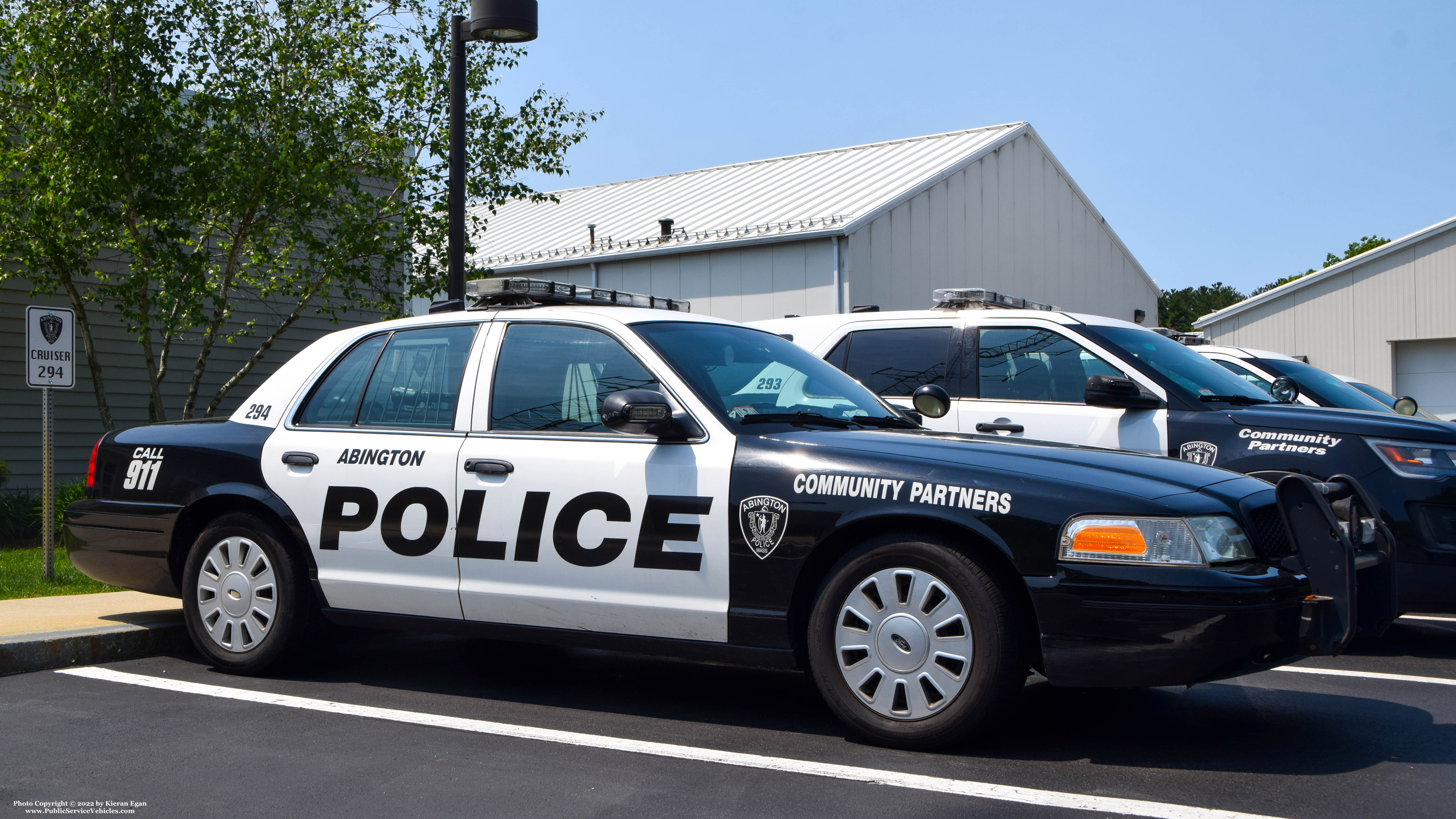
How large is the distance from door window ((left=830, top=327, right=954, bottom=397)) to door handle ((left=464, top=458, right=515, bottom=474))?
3.07 metres

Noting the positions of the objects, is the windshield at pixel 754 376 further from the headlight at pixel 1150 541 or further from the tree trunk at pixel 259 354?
the tree trunk at pixel 259 354

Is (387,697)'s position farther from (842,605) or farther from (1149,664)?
(1149,664)

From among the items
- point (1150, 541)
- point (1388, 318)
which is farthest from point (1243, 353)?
point (1388, 318)

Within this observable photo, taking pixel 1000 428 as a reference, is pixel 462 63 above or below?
above

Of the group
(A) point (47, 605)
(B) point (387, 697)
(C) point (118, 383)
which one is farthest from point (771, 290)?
(B) point (387, 697)

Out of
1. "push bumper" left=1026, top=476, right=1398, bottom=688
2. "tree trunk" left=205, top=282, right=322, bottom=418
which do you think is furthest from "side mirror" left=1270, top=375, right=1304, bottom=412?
"tree trunk" left=205, top=282, right=322, bottom=418

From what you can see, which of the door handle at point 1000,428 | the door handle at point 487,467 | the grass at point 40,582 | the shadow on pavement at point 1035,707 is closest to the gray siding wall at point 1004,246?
the door handle at point 1000,428

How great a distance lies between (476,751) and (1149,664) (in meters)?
2.40

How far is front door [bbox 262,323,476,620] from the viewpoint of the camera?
5.47m

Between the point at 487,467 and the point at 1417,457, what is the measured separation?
4690 millimetres

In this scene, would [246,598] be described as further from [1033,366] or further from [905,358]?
[1033,366]

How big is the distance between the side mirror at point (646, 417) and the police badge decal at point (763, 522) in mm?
384

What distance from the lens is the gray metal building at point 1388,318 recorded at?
2647 cm

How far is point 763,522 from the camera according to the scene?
4.76 metres
